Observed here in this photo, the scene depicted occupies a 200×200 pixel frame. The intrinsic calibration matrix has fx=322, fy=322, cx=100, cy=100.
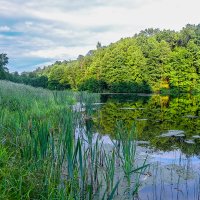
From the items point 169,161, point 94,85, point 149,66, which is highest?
point 149,66

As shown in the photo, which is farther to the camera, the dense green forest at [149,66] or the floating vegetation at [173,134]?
the dense green forest at [149,66]

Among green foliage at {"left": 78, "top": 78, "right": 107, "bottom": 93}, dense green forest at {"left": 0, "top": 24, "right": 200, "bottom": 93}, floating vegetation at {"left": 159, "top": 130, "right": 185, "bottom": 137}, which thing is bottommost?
floating vegetation at {"left": 159, "top": 130, "right": 185, "bottom": 137}

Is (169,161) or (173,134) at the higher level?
(173,134)

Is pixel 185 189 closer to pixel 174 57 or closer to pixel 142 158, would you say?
pixel 142 158

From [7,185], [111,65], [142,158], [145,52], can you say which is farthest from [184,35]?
[7,185]

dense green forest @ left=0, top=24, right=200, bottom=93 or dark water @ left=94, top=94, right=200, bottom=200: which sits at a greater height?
dense green forest @ left=0, top=24, right=200, bottom=93

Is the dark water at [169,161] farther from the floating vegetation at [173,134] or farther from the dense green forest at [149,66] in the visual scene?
the dense green forest at [149,66]

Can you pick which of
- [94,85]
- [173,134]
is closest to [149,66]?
[94,85]

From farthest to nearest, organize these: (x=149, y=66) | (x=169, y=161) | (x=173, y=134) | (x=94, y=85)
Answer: (x=94, y=85)
(x=149, y=66)
(x=173, y=134)
(x=169, y=161)

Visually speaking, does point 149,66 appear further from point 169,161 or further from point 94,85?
point 169,161

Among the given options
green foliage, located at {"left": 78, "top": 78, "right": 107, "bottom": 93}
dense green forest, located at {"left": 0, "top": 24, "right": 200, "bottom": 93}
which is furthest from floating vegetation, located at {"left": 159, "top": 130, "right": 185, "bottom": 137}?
green foliage, located at {"left": 78, "top": 78, "right": 107, "bottom": 93}

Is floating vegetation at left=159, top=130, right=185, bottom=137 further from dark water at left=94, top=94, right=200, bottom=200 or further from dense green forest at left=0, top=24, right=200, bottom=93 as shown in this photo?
dense green forest at left=0, top=24, right=200, bottom=93

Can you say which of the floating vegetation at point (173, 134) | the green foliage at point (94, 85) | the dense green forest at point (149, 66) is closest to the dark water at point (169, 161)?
the floating vegetation at point (173, 134)

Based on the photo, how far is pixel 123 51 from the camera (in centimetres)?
4712
